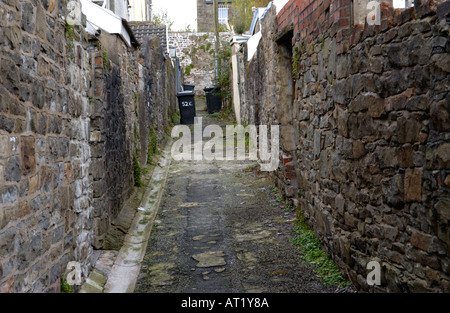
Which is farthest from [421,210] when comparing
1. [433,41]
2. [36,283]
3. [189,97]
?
[189,97]

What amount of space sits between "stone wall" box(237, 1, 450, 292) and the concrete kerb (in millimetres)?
2005

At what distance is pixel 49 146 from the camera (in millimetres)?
3322

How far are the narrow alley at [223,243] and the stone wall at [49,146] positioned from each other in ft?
2.50

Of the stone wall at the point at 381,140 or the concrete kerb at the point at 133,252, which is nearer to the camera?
the stone wall at the point at 381,140

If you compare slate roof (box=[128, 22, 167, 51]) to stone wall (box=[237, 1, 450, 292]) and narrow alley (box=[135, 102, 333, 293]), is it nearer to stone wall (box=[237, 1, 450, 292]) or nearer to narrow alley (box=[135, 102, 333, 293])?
narrow alley (box=[135, 102, 333, 293])

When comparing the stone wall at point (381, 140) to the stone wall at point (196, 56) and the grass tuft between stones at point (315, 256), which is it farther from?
the stone wall at point (196, 56)

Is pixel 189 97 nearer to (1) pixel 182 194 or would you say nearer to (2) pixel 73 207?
(1) pixel 182 194

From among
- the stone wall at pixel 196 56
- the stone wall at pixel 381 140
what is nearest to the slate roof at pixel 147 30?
the stone wall at pixel 196 56

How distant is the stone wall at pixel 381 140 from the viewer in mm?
2627

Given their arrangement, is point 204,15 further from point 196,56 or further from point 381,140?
point 381,140

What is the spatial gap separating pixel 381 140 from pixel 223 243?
104 inches

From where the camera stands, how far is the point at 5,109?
8.10 ft

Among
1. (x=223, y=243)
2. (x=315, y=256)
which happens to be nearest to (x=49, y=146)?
(x=223, y=243)

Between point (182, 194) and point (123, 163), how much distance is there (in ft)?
4.61
